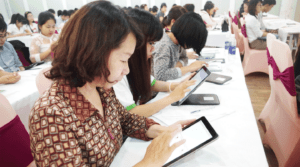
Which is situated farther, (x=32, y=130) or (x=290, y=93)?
(x=290, y=93)

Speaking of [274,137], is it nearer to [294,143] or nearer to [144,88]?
[294,143]

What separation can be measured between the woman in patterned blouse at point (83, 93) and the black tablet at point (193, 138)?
0.21 ft

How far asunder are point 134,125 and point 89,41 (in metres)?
0.48

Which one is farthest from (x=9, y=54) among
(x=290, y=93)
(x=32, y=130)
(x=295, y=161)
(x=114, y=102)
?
(x=295, y=161)

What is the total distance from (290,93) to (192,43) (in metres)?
0.72

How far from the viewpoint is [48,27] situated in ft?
8.07

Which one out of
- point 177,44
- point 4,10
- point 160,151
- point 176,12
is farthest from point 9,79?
point 4,10

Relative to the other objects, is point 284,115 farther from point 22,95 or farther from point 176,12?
point 22,95

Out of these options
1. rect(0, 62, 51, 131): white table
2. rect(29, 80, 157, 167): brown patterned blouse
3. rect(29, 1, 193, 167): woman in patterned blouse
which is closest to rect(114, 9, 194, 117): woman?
rect(29, 80, 157, 167): brown patterned blouse

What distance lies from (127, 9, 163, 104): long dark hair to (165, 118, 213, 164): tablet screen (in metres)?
0.48

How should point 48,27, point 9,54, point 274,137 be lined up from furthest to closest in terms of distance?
1. point 48,27
2. point 9,54
3. point 274,137

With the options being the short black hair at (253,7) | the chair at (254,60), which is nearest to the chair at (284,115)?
the chair at (254,60)

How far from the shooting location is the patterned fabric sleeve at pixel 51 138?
0.52 meters

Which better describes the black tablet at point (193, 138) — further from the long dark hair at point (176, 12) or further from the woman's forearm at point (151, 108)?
the long dark hair at point (176, 12)
